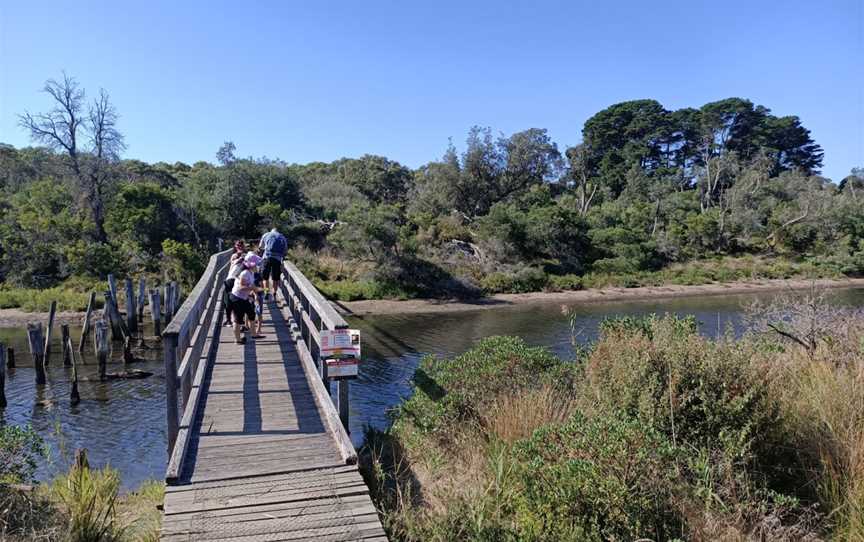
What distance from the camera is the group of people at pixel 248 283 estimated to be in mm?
9203

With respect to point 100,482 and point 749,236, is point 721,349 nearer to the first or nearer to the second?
point 100,482

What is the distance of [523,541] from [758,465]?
2176 millimetres

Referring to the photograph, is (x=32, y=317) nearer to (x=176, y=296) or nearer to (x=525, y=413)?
(x=176, y=296)

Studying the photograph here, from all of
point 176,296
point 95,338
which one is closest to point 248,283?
point 95,338

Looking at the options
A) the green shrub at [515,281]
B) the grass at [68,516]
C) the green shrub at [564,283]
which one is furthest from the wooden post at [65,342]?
the green shrub at [564,283]

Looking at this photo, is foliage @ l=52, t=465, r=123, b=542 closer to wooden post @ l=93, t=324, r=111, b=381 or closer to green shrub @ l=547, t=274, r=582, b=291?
wooden post @ l=93, t=324, r=111, b=381

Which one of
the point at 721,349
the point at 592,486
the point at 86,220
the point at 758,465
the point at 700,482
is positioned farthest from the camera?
the point at 86,220

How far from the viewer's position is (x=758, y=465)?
4676mm

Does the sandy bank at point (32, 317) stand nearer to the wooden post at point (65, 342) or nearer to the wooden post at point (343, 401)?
the wooden post at point (65, 342)

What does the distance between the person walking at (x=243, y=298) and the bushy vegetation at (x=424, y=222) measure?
1905 cm

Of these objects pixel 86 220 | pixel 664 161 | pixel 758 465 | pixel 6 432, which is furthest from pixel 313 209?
pixel 664 161

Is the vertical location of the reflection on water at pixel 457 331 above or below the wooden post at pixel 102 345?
below

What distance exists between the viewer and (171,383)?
18.4 feet

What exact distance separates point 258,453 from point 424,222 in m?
31.7
